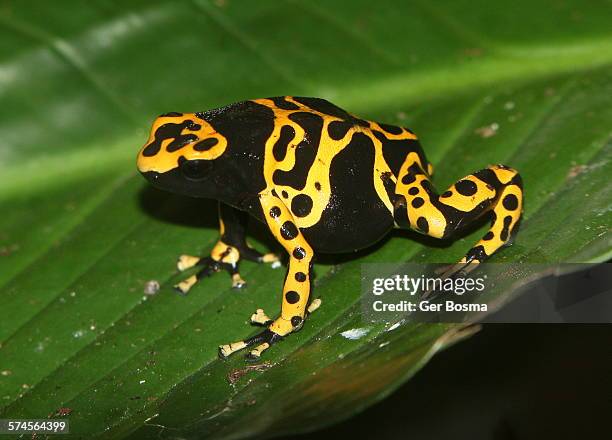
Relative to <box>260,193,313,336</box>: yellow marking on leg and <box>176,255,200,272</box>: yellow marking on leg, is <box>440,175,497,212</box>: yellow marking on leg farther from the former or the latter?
<box>176,255,200,272</box>: yellow marking on leg

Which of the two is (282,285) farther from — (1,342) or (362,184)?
(1,342)

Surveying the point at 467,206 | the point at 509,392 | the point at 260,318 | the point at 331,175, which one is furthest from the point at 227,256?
the point at 509,392

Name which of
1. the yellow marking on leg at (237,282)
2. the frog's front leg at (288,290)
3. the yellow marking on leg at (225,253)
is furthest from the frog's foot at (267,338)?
the yellow marking on leg at (225,253)

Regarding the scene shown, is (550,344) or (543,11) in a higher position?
(543,11)

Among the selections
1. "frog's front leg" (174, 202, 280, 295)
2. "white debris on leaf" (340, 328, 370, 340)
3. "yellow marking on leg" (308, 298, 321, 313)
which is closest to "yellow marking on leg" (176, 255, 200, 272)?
"frog's front leg" (174, 202, 280, 295)

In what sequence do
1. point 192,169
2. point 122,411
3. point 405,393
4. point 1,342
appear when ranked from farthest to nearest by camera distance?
point 405,393 → point 1,342 → point 192,169 → point 122,411

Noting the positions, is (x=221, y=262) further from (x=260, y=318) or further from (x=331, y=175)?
(x=331, y=175)

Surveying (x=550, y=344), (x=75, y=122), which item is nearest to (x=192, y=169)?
(x=75, y=122)
